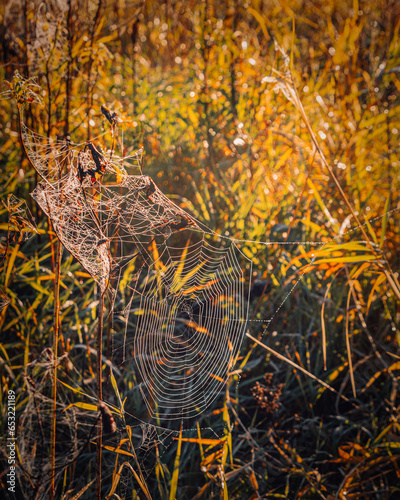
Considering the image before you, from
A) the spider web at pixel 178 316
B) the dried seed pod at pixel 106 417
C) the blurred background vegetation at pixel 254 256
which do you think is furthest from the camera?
the spider web at pixel 178 316

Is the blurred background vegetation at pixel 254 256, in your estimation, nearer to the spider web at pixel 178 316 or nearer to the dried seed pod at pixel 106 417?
the spider web at pixel 178 316

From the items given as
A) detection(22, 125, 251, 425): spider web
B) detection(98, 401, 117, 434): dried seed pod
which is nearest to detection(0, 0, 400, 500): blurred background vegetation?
detection(22, 125, 251, 425): spider web

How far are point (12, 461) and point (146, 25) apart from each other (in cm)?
420

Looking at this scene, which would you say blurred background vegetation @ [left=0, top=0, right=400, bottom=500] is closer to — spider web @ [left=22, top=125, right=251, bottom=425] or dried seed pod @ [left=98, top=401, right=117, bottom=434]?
spider web @ [left=22, top=125, right=251, bottom=425]

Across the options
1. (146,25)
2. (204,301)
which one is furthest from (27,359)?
(146,25)

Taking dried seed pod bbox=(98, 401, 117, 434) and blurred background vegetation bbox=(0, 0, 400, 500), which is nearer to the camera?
dried seed pod bbox=(98, 401, 117, 434)

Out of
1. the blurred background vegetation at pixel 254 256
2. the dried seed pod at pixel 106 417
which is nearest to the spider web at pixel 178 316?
the blurred background vegetation at pixel 254 256

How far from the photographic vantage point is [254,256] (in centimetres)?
173

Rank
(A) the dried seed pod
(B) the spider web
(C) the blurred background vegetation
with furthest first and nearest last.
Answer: (B) the spider web, (C) the blurred background vegetation, (A) the dried seed pod

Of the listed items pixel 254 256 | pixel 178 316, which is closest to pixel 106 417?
pixel 178 316

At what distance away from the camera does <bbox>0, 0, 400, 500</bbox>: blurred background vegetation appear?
4.01 feet

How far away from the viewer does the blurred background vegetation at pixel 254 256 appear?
1.22 m

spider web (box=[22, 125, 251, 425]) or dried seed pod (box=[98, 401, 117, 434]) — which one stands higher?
dried seed pod (box=[98, 401, 117, 434])

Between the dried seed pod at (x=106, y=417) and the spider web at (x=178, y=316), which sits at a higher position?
the dried seed pod at (x=106, y=417)
